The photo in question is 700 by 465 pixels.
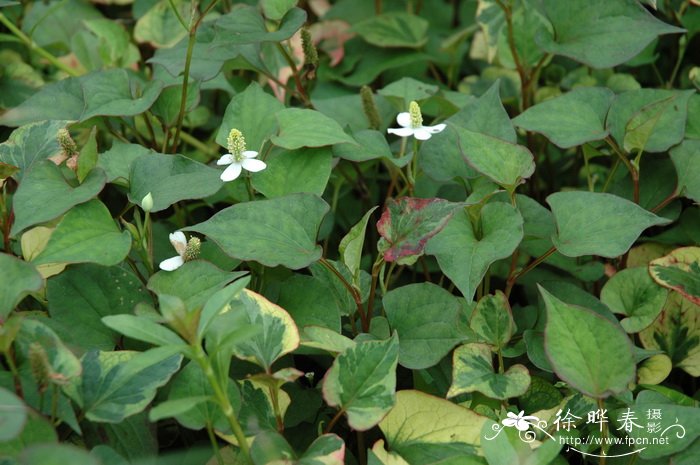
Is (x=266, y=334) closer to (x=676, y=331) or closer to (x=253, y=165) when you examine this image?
(x=253, y=165)

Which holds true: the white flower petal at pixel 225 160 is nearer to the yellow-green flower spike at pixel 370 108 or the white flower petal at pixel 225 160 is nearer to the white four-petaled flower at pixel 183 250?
the white four-petaled flower at pixel 183 250

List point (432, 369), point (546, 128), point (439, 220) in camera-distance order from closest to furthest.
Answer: point (439, 220) → point (432, 369) → point (546, 128)

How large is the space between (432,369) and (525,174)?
27 centimetres

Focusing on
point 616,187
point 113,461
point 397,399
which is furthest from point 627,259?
Result: point 113,461

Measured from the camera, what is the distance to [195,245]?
940mm

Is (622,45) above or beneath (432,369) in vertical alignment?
above

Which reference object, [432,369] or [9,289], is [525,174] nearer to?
[432,369]

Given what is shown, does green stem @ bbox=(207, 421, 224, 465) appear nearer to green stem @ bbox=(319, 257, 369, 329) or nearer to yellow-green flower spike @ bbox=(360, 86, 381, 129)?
Answer: green stem @ bbox=(319, 257, 369, 329)

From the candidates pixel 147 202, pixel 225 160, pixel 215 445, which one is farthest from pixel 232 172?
pixel 215 445

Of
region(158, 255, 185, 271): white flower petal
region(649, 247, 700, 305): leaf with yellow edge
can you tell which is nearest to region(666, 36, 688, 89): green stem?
region(649, 247, 700, 305): leaf with yellow edge

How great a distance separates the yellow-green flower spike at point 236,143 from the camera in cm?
99

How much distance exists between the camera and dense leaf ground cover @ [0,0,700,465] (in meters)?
0.80

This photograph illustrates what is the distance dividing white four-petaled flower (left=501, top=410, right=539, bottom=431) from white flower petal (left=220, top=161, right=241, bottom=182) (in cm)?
44

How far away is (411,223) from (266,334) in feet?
0.69
